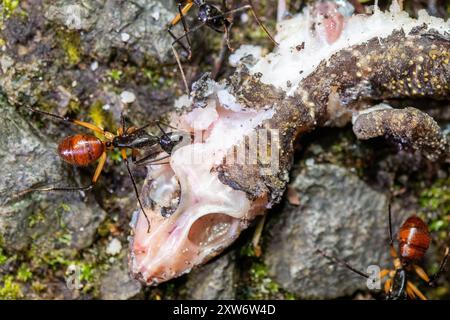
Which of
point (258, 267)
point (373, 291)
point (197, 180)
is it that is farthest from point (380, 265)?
point (197, 180)

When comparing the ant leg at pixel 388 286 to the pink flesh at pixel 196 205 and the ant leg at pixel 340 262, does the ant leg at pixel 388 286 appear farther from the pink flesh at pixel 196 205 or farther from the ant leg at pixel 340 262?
the pink flesh at pixel 196 205

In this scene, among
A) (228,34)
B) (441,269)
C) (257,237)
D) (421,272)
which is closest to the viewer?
(228,34)

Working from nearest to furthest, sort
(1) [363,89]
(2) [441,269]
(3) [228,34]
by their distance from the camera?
(1) [363,89] → (3) [228,34] → (2) [441,269]

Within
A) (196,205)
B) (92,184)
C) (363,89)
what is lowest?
(196,205)

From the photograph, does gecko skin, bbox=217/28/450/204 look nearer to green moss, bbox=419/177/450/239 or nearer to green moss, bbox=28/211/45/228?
green moss, bbox=419/177/450/239

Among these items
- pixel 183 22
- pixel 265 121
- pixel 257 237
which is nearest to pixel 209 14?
pixel 183 22

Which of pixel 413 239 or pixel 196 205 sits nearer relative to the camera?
pixel 196 205

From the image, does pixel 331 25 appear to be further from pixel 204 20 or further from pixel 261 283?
pixel 261 283
